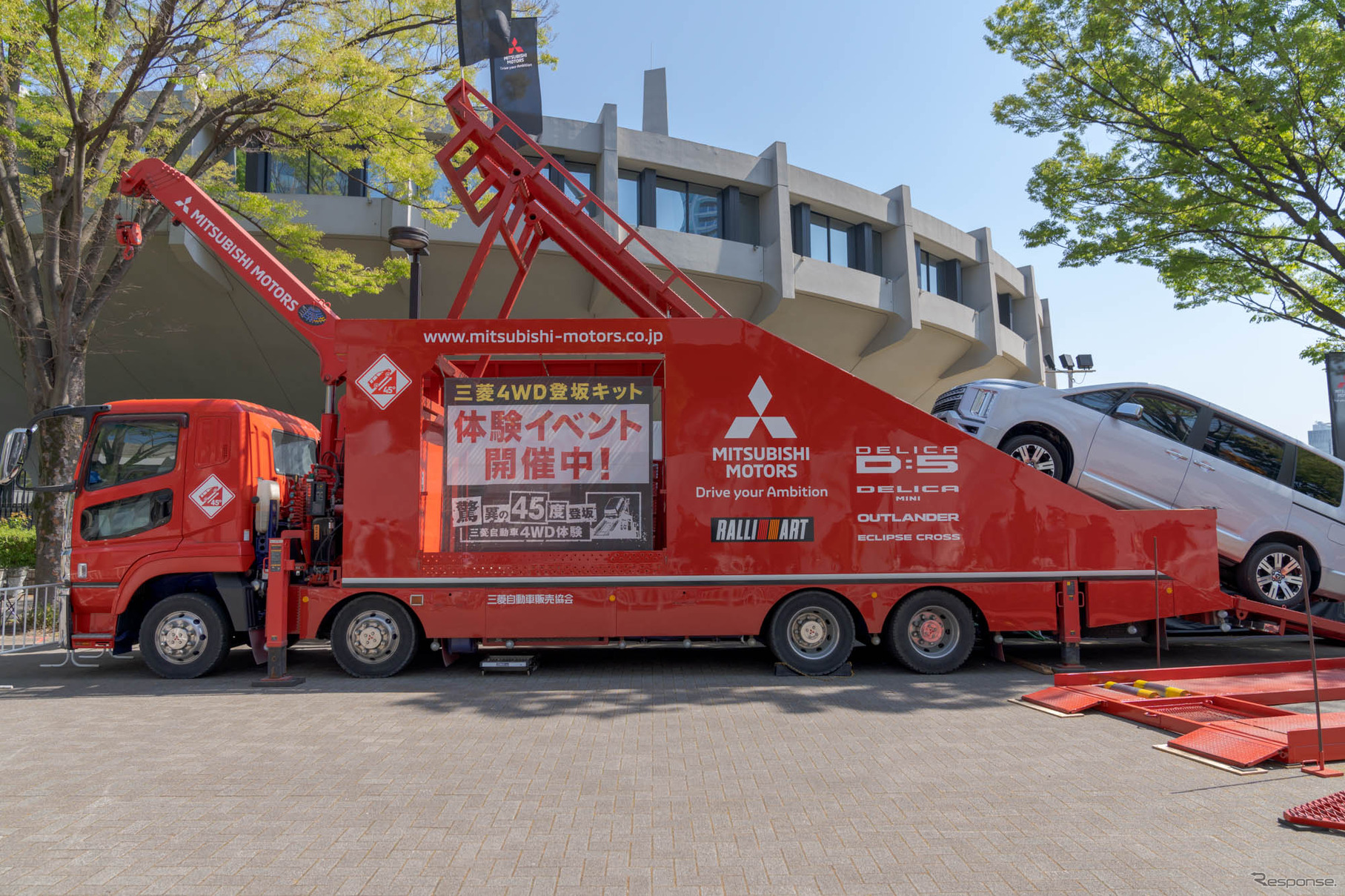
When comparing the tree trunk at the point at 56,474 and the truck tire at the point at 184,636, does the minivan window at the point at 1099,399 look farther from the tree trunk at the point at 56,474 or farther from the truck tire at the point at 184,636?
the tree trunk at the point at 56,474

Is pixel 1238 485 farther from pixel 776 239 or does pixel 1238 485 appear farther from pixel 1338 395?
pixel 776 239

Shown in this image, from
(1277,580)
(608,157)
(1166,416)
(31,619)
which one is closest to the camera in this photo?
(1277,580)

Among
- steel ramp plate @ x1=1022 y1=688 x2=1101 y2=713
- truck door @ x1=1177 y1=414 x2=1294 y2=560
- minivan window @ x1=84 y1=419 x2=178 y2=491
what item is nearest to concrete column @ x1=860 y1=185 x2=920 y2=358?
truck door @ x1=1177 y1=414 x2=1294 y2=560

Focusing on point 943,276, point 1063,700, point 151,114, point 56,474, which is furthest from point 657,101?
point 1063,700

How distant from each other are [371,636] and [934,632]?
5443mm

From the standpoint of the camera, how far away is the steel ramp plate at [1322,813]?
12.9ft

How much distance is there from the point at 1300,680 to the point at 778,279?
1595 centimetres

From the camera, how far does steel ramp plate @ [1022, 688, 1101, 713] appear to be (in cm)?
636

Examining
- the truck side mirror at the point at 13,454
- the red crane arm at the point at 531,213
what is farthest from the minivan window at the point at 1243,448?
the truck side mirror at the point at 13,454

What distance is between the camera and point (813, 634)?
7.86m

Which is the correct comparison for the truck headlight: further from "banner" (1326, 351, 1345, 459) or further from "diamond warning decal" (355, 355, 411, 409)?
"banner" (1326, 351, 1345, 459)

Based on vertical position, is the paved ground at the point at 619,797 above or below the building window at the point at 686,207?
below

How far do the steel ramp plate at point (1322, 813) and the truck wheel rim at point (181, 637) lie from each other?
8.52m

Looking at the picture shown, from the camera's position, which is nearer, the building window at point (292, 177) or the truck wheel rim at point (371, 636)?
the truck wheel rim at point (371, 636)
